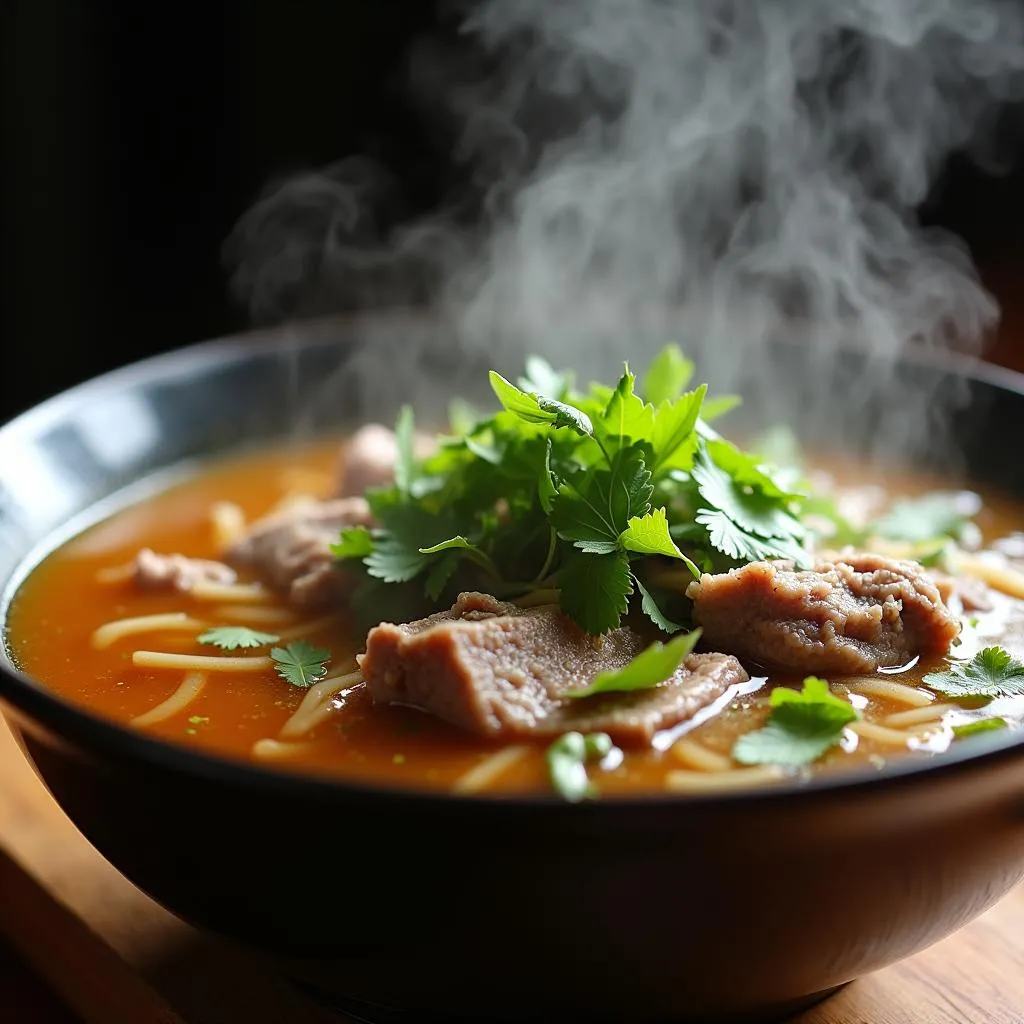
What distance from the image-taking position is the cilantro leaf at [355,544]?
3.60 metres

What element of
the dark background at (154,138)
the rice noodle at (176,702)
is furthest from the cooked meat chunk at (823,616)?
the dark background at (154,138)

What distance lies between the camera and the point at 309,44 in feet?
25.3

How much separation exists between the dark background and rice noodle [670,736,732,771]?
5372 mm

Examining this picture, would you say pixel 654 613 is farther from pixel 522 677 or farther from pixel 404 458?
pixel 404 458

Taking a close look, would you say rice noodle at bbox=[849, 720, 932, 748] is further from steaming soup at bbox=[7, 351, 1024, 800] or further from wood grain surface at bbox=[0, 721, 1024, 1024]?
wood grain surface at bbox=[0, 721, 1024, 1024]

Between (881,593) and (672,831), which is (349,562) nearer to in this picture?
(881,593)

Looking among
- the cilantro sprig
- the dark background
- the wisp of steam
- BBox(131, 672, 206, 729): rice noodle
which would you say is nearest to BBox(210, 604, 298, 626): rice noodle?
the cilantro sprig

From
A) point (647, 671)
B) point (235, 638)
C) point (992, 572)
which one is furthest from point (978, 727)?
point (235, 638)

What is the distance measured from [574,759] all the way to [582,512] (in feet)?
2.18

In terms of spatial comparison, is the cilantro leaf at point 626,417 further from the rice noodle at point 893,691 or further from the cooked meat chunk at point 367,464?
the cooked meat chunk at point 367,464

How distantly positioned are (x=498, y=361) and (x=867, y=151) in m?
1.74

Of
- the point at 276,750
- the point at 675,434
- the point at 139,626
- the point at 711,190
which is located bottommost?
the point at 139,626

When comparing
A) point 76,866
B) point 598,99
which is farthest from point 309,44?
point 76,866

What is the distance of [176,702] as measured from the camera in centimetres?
326
